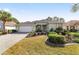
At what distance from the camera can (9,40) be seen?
504 inches

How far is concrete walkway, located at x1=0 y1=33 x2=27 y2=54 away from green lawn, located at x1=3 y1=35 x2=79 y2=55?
0.21 m

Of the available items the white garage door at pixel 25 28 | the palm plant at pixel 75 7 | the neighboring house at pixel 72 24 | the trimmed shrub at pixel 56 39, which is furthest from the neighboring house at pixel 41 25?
the palm plant at pixel 75 7

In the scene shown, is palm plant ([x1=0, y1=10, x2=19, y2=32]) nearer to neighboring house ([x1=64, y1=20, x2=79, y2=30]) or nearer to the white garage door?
the white garage door

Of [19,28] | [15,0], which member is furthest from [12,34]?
[15,0]

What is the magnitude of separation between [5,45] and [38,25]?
1495 mm

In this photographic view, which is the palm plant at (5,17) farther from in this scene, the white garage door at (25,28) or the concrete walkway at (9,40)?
the concrete walkway at (9,40)

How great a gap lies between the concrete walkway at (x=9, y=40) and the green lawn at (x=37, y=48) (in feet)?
0.67

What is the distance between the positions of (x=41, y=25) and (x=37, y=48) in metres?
1.15

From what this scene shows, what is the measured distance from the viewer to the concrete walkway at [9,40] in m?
12.5

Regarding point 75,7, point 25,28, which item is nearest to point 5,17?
point 25,28

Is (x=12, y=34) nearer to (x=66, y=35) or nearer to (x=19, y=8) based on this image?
(x=19, y=8)

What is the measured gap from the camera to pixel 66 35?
1252 centimetres

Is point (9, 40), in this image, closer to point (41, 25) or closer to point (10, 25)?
point (10, 25)

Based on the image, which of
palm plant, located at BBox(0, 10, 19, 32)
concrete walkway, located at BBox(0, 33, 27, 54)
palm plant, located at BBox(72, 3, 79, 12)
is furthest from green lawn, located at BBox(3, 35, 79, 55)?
palm plant, located at BBox(72, 3, 79, 12)
